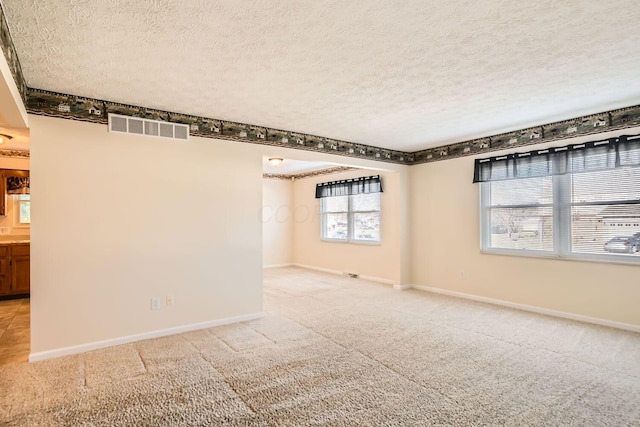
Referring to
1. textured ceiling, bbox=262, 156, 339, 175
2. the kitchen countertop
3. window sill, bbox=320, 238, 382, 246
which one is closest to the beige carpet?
window sill, bbox=320, 238, 382, 246

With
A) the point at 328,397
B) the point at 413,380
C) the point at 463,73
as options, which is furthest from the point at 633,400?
the point at 463,73

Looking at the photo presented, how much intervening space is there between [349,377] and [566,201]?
3615 mm

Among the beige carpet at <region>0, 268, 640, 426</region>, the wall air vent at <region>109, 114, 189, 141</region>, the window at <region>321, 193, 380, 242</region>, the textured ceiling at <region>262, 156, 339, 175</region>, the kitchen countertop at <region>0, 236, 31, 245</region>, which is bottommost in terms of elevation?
the beige carpet at <region>0, 268, 640, 426</region>

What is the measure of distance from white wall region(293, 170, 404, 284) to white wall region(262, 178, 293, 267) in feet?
0.60

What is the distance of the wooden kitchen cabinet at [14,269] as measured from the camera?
5559 millimetres

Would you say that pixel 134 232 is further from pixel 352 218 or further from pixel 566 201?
pixel 566 201

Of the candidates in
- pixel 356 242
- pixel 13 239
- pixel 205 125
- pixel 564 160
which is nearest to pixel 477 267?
pixel 564 160

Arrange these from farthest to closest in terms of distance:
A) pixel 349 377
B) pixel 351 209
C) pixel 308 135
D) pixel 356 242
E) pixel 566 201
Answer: pixel 351 209 < pixel 356 242 < pixel 308 135 < pixel 566 201 < pixel 349 377

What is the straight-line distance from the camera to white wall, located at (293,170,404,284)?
21.2ft

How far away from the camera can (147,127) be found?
147 inches

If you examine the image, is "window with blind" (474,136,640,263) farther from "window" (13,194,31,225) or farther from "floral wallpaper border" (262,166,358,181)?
"window" (13,194,31,225)

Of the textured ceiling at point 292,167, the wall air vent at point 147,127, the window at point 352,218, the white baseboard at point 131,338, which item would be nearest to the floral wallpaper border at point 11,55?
the wall air vent at point 147,127

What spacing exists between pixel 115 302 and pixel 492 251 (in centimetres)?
497

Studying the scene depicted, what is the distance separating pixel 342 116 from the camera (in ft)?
13.2
